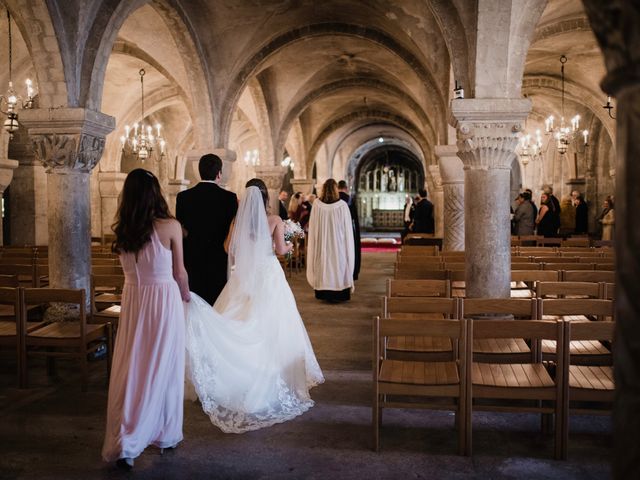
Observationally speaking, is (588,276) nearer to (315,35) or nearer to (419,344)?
(419,344)

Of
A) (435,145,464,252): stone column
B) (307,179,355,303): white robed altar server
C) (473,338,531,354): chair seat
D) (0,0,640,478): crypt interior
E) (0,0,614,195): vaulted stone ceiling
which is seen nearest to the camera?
(0,0,640,478): crypt interior

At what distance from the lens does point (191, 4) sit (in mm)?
10383

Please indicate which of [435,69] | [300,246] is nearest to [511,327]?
[435,69]

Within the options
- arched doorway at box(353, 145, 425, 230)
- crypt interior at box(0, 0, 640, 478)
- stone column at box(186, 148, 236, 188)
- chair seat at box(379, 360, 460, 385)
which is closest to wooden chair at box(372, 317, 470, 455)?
chair seat at box(379, 360, 460, 385)

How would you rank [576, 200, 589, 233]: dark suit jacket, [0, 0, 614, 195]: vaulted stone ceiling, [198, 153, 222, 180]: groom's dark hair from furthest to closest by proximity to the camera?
[576, 200, 589, 233]: dark suit jacket → [0, 0, 614, 195]: vaulted stone ceiling → [198, 153, 222, 180]: groom's dark hair

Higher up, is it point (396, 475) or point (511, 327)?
point (511, 327)

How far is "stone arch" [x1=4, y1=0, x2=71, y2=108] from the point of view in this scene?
6.48 metres

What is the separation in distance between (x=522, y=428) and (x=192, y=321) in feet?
7.72

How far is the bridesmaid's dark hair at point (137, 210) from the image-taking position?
3264 mm

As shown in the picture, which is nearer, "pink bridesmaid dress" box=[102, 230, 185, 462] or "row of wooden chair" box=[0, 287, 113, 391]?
"pink bridesmaid dress" box=[102, 230, 185, 462]

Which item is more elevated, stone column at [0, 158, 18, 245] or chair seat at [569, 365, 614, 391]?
stone column at [0, 158, 18, 245]

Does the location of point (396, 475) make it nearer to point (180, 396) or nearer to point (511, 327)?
point (511, 327)

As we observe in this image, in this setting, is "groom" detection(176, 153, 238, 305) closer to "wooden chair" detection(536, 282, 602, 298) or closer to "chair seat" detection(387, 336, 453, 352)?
"chair seat" detection(387, 336, 453, 352)

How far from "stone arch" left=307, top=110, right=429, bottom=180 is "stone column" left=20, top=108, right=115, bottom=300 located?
50.1 feet
